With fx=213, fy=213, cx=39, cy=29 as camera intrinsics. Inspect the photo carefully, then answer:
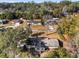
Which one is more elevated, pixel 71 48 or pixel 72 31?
pixel 72 31

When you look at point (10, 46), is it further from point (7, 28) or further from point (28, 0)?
point (28, 0)

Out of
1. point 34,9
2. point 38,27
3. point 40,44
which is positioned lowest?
point 40,44

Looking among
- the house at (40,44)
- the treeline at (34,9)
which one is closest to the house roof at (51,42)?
the house at (40,44)

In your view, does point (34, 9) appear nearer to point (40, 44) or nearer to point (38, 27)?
point (38, 27)

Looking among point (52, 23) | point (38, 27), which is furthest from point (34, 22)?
point (52, 23)

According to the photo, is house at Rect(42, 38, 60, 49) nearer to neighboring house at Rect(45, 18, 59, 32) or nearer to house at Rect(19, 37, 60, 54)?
house at Rect(19, 37, 60, 54)

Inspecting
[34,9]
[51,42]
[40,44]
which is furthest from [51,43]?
[34,9]

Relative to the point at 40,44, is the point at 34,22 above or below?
above

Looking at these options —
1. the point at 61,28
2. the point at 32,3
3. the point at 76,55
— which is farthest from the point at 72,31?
the point at 32,3

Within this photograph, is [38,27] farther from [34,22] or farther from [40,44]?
[40,44]
